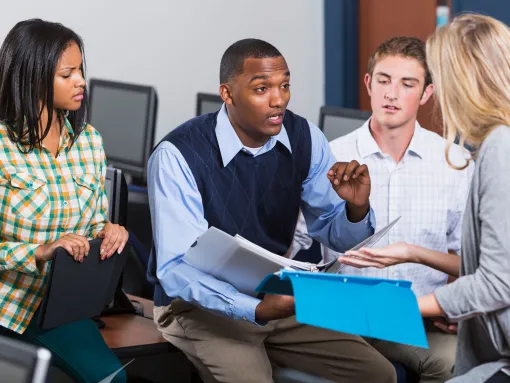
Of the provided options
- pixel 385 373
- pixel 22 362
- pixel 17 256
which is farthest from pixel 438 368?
pixel 22 362

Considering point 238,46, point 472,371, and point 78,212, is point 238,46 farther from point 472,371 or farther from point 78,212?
point 472,371

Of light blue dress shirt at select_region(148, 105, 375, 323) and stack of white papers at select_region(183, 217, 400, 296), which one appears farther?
light blue dress shirt at select_region(148, 105, 375, 323)

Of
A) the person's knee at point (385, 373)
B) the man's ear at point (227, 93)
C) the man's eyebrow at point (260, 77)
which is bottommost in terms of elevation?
the person's knee at point (385, 373)

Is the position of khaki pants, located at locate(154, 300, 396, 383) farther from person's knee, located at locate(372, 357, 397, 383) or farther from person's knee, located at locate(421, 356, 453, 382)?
person's knee, located at locate(421, 356, 453, 382)

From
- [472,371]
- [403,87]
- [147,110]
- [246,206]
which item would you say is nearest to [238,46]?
[246,206]

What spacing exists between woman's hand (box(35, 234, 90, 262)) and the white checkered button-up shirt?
786mm

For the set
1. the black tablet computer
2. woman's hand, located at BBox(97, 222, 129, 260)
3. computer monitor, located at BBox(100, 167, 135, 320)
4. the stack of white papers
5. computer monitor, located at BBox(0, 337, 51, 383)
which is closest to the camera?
computer monitor, located at BBox(0, 337, 51, 383)

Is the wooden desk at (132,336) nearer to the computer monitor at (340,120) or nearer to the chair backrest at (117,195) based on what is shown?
the chair backrest at (117,195)

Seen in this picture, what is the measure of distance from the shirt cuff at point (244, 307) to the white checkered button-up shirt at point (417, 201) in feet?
1.76

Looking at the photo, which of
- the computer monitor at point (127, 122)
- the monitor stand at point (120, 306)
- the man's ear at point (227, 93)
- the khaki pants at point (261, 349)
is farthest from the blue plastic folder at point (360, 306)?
the computer monitor at point (127, 122)

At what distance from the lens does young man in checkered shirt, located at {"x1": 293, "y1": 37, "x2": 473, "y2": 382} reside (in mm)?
2631

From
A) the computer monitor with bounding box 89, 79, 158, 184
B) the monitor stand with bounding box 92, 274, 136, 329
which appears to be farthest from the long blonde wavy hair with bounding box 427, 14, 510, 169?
the computer monitor with bounding box 89, 79, 158, 184

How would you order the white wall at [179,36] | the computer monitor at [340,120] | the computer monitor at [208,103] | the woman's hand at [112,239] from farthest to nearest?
the white wall at [179,36]
the computer monitor at [208,103]
the computer monitor at [340,120]
the woman's hand at [112,239]

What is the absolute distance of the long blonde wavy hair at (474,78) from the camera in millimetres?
1690
